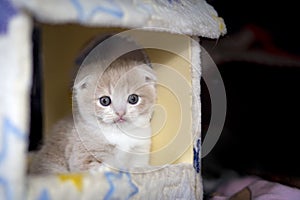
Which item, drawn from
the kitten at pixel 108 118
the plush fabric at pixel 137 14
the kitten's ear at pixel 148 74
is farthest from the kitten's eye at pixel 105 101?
the plush fabric at pixel 137 14

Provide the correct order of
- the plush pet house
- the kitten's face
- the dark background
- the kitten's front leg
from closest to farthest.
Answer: the plush pet house, the kitten's front leg, the kitten's face, the dark background

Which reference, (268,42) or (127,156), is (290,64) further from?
(127,156)

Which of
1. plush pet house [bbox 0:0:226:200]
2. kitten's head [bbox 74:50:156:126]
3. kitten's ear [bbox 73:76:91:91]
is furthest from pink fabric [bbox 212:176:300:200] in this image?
kitten's ear [bbox 73:76:91:91]

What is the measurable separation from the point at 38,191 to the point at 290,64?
121 centimetres

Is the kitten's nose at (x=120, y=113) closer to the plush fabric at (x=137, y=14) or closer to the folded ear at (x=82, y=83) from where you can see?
the folded ear at (x=82, y=83)

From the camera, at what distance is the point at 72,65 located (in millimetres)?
1385

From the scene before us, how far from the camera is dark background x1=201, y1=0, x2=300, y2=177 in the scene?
1557 mm

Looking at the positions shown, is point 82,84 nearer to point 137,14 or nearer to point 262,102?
point 137,14

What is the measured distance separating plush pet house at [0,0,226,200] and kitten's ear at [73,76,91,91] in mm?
182

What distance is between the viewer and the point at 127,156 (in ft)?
3.57

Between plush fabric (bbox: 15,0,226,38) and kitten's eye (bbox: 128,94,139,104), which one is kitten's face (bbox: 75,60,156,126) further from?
plush fabric (bbox: 15,0,226,38)

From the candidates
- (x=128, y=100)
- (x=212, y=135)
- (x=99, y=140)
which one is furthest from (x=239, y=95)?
(x=99, y=140)

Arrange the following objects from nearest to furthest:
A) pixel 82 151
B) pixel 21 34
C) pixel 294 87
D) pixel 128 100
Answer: pixel 21 34 < pixel 82 151 < pixel 128 100 < pixel 294 87

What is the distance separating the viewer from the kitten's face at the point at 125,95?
3.59 feet
